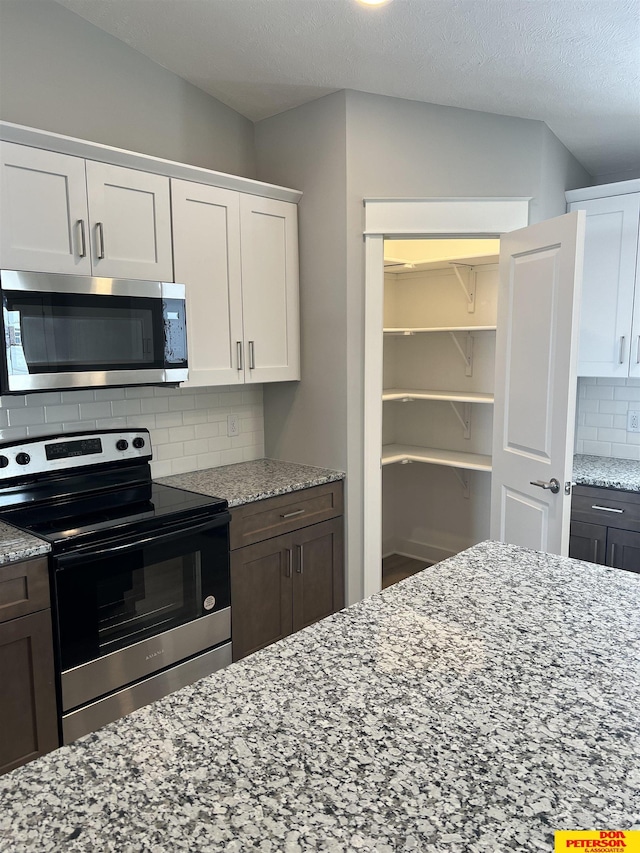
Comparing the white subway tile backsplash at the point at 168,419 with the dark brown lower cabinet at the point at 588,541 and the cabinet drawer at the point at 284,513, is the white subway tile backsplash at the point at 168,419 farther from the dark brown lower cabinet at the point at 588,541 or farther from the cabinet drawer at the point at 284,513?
the dark brown lower cabinet at the point at 588,541

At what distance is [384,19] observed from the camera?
216 cm

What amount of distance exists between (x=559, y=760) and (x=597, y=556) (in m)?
2.33

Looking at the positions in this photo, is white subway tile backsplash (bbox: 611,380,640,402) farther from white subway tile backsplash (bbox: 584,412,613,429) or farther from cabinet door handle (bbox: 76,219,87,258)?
cabinet door handle (bbox: 76,219,87,258)

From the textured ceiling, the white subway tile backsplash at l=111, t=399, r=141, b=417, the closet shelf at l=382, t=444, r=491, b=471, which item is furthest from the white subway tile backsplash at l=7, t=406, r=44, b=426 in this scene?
the closet shelf at l=382, t=444, r=491, b=471

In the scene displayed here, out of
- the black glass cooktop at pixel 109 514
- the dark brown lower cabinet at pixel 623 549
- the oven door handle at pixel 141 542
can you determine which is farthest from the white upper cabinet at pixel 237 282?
the dark brown lower cabinet at pixel 623 549

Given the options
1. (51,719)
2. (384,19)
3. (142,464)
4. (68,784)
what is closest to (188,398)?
(142,464)

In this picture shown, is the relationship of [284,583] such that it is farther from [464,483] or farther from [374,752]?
[374,752]

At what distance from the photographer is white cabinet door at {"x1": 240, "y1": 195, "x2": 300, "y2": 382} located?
2.85m

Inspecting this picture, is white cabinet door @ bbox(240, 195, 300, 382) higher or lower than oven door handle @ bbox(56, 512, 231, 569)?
higher

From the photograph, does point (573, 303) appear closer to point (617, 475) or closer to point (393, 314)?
point (617, 475)

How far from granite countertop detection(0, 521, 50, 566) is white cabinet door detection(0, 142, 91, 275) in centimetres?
90

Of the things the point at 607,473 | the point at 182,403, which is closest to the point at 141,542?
the point at 182,403

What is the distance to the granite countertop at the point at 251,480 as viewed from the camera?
2.60 metres

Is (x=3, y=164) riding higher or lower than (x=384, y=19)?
lower
